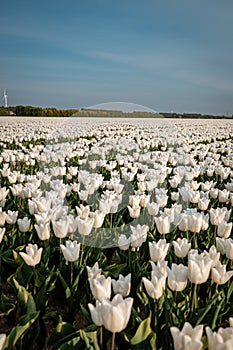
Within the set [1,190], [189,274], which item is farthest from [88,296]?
[1,190]

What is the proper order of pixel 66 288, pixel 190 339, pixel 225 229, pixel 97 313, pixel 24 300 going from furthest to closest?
pixel 225 229, pixel 66 288, pixel 24 300, pixel 97 313, pixel 190 339

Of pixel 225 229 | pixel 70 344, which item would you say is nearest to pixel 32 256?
pixel 70 344

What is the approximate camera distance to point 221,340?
147 centimetres

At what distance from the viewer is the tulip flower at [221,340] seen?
4.76 feet

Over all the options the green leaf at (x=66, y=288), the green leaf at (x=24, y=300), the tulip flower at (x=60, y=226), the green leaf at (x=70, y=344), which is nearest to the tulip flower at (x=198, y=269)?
the green leaf at (x=70, y=344)

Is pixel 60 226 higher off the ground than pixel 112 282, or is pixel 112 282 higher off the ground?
pixel 60 226

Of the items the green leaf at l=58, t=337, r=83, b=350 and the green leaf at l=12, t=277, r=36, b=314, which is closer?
the green leaf at l=58, t=337, r=83, b=350

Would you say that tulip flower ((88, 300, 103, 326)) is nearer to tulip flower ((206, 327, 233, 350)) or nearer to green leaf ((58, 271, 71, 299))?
tulip flower ((206, 327, 233, 350))

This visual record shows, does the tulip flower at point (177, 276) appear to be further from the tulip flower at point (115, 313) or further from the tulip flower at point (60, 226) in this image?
the tulip flower at point (60, 226)

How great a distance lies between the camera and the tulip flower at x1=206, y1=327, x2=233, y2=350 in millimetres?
1449

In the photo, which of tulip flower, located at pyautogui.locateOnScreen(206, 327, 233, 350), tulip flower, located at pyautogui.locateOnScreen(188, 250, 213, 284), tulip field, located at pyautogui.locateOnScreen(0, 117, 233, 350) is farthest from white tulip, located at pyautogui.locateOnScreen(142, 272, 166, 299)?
tulip flower, located at pyautogui.locateOnScreen(206, 327, 233, 350)

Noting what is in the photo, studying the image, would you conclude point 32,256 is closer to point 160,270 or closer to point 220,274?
point 160,270

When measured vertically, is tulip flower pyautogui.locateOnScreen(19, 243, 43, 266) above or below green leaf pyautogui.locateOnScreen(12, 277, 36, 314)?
above

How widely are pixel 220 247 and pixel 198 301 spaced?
461 mm
